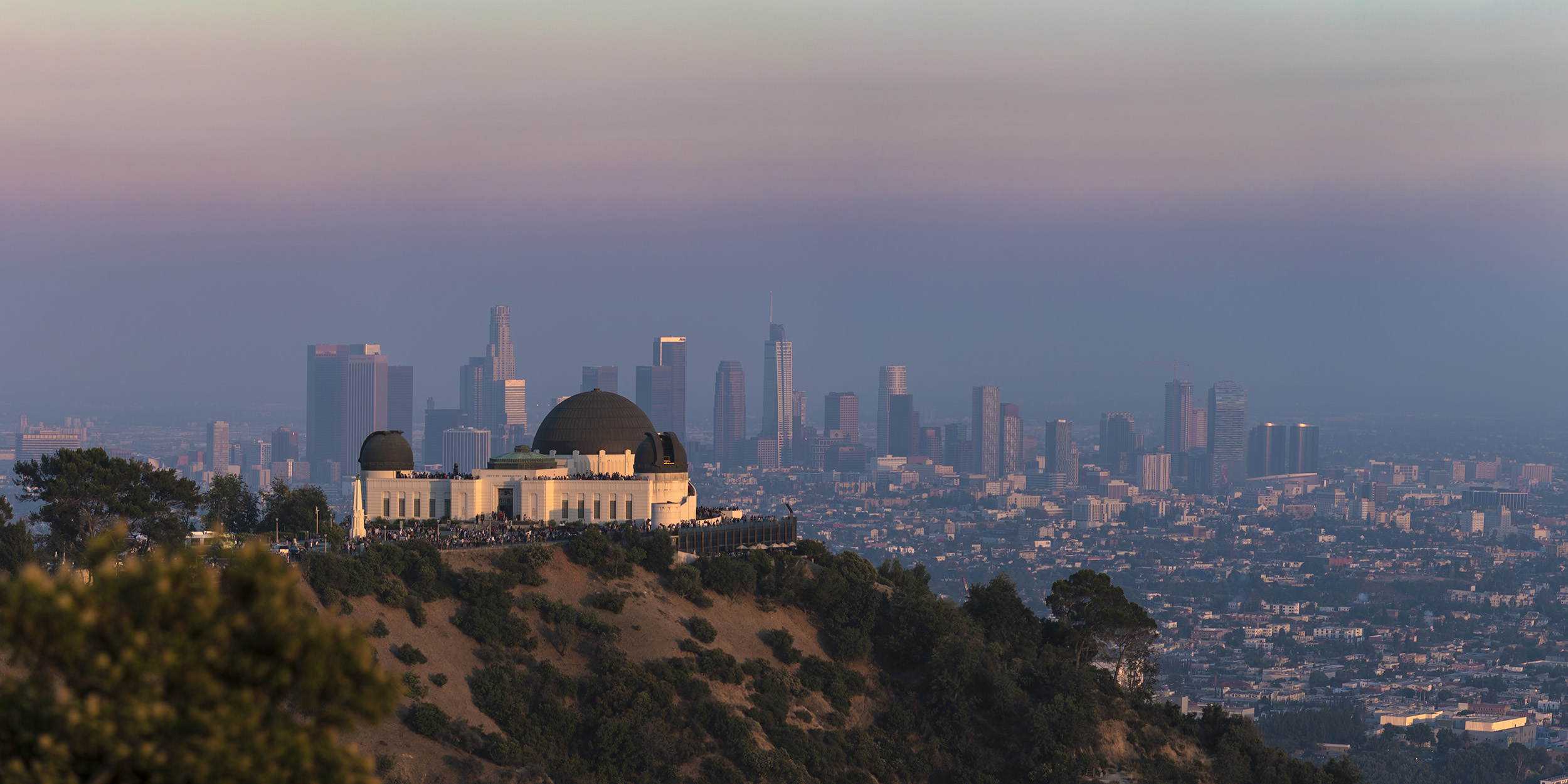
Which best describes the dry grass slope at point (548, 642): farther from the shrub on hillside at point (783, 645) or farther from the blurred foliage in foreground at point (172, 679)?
the blurred foliage in foreground at point (172, 679)

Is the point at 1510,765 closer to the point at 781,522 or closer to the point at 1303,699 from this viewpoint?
the point at 1303,699

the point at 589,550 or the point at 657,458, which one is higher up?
the point at 657,458

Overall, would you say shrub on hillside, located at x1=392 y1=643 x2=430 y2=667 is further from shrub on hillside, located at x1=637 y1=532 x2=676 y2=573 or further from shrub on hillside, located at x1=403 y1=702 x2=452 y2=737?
shrub on hillside, located at x1=637 y1=532 x2=676 y2=573

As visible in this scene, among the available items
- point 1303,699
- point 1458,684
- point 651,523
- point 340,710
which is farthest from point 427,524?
point 1458,684

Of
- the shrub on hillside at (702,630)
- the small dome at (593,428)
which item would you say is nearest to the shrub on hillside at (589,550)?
the shrub on hillside at (702,630)

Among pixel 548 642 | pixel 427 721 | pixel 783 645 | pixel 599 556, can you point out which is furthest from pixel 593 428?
pixel 427 721

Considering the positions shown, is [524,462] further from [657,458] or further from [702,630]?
[702,630]
